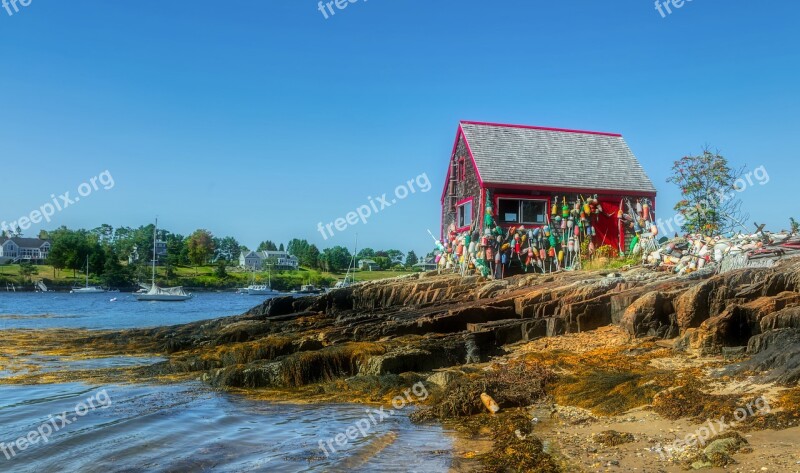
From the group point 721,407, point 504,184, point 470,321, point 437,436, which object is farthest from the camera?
point 504,184

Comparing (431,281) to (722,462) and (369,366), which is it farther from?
(722,462)

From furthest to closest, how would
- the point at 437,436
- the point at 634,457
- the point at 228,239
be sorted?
the point at 228,239
the point at 437,436
the point at 634,457

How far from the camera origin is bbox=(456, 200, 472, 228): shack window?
30750 millimetres

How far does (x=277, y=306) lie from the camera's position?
24.8 m

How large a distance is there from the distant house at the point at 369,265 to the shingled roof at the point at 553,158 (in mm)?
91526

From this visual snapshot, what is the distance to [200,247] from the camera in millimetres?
134375

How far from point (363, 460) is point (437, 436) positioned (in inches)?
50.1

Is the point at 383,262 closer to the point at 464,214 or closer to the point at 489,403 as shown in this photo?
the point at 464,214

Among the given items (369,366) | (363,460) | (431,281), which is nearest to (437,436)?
(363,460)

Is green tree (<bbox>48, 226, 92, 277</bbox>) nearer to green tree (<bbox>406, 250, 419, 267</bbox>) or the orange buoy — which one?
green tree (<bbox>406, 250, 419, 267</bbox>)

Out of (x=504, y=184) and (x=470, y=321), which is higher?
(x=504, y=184)

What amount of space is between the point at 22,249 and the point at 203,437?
499 feet

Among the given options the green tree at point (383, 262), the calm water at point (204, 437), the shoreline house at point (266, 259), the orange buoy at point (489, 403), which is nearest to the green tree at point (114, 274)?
the shoreline house at point (266, 259)

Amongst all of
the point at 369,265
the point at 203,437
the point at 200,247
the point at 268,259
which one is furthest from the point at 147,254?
the point at 203,437
